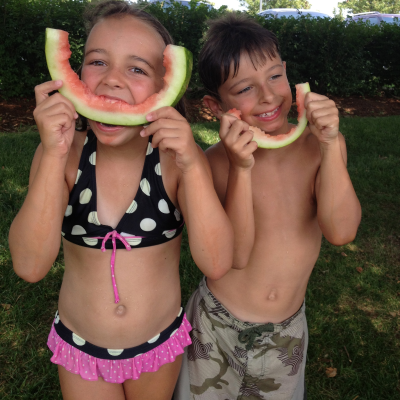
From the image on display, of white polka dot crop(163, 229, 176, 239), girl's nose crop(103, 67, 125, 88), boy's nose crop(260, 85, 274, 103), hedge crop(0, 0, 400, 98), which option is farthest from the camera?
hedge crop(0, 0, 400, 98)

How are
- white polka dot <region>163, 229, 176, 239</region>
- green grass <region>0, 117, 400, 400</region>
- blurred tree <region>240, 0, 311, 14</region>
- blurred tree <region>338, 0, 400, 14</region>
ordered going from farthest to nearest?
blurred tree <region>240, 0, 311, 14</region>
blurred tree <region>338, 0, 400, 14</region>
green grass <region>0, 117, 400, 400</region>
white polka dot <region>163, 229, 176, 239</region>

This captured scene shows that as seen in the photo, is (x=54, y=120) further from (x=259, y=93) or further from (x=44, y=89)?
(x=259, y=93)

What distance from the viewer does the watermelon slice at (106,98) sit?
4.89 feet

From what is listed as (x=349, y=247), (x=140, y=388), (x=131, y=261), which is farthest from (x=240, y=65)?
(x=349, y=247)

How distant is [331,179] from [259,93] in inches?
20.5

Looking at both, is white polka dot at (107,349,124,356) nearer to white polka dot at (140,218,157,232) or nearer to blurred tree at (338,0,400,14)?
white polka dot at (140,218,157,232)

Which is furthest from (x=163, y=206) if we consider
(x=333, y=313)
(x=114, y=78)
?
(x=333, y=313)

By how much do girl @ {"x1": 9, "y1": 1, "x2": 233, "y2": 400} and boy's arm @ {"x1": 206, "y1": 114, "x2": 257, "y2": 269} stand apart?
0.43ft

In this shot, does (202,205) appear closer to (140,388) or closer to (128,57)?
(128,57)

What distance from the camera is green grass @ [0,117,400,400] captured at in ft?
8.33

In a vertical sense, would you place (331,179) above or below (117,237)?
above

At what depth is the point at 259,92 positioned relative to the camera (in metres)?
1.88

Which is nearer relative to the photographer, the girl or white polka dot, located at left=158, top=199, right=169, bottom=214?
the girl

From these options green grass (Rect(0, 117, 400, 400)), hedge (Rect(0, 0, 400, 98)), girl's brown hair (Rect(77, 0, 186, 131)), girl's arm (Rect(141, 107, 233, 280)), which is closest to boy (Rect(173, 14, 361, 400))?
girl's arm (Rect(141, 107, 233, 280))
